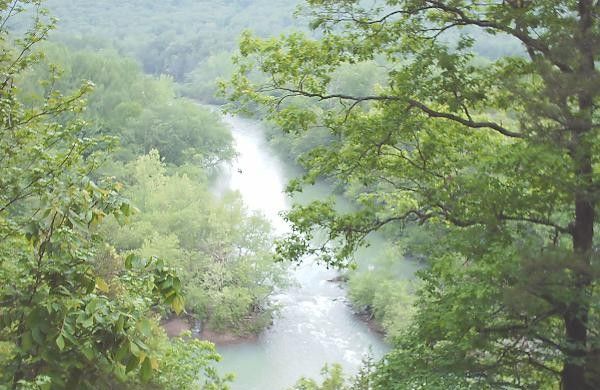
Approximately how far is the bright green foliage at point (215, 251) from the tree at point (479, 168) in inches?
598

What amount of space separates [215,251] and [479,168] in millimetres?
19691

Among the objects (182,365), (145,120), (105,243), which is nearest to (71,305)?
(105,243)

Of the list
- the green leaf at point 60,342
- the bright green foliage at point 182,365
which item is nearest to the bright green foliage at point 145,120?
the bright green foliage at point 182,365

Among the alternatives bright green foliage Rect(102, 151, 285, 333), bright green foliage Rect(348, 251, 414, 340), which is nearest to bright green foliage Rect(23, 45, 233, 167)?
bright green foliage Rect(102, 151, 285, 333)

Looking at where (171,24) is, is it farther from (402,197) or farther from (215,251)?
(402,197)

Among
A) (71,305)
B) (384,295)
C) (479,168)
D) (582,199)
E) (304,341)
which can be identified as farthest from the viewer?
(384,295)

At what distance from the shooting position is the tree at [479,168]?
606 centimetres

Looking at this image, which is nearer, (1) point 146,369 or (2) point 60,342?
(2) point 60,342

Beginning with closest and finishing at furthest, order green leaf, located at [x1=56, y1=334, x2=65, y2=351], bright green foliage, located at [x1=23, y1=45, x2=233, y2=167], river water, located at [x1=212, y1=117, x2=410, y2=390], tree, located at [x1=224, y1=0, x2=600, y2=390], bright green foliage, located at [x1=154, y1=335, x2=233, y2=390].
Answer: green leaf, located at [x1=56, y1=334, x2=65, y2=351] → tree, located at [x1=224, y1=0, x2=600, y2=390] → bright green foliage, located at [x1=154, y1=335, x2=233, y2=390] → river water, located at [x1=212, y1=117, x2=410, y2=390] → bright green foliage, located at [x1=23, y1=45, x2=233, y2=167]

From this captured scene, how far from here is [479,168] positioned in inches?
271

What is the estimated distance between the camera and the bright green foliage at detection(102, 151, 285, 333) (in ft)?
77.7

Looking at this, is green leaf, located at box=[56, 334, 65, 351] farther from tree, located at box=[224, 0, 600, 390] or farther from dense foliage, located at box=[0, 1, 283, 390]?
tree, located at box=[224, 0, 600, 390]

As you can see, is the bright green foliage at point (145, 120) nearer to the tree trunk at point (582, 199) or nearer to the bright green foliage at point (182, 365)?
the bright green foliage at point (182, 365)

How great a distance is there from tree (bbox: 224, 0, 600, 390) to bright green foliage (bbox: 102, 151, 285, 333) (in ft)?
49.9
